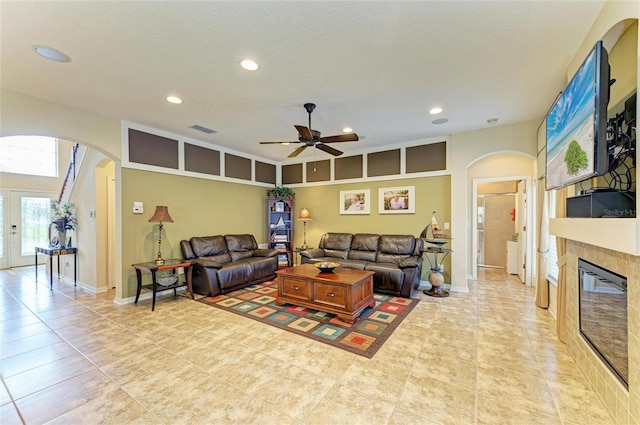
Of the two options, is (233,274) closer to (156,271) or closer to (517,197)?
(156,271)

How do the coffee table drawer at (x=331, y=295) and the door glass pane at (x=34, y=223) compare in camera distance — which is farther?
the door glass pane at (x=34, y=223)

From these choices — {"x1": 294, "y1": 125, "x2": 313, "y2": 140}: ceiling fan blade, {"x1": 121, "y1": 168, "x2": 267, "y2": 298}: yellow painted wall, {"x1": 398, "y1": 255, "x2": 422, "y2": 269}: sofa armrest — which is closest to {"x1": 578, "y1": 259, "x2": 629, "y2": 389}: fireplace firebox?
{"x1": 398, "y1": 255, "x2": 422, "y2": 269}: sofa armrest

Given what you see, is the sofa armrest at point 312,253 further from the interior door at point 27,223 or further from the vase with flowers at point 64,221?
the interior door at point 27,223

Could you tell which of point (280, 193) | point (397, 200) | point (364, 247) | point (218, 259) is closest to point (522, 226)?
point (397, 200)

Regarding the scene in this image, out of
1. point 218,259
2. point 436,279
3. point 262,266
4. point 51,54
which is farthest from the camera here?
point 262,266

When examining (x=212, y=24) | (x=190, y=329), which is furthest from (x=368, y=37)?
(x=190, y=329)

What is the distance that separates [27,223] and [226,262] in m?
6.59

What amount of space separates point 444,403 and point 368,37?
2.93m

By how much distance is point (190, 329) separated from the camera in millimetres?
3199

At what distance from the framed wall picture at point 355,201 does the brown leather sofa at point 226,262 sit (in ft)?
6.27

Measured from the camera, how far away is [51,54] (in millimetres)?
2449

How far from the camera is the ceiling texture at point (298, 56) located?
195 centimetres

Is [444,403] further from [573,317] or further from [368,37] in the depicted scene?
[368,37]

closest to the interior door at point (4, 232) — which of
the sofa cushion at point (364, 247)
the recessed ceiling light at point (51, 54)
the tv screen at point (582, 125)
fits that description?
the recessed ceiling light at point (51, 54)
